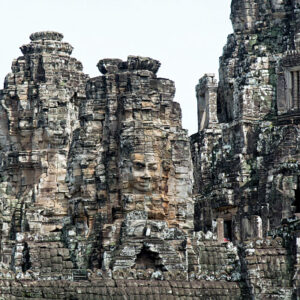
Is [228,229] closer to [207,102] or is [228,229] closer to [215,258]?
[207,102]

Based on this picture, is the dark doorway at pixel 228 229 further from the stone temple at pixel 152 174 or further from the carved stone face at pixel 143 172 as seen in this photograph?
the carved stone face at pixel 143 172

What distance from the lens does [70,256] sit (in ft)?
223

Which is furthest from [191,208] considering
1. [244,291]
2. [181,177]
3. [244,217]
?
[244,217]

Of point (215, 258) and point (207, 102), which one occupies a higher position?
point (207, 102)

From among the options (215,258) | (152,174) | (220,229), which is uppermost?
(152,174)

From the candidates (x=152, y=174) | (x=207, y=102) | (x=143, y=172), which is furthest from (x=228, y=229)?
(x=143, y=172)

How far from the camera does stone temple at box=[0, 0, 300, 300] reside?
6306 centimetres

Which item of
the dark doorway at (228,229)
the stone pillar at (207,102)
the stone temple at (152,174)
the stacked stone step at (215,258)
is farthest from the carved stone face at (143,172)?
the stone pillar at (207,102)

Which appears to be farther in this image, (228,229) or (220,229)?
(228,229)

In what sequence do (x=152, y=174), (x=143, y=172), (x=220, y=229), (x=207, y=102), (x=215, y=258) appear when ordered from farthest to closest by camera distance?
(x=207, y=102) → (x=220, y=229) → (x=215, y=258) → (x=152, y=174) → (x=143, y=172)

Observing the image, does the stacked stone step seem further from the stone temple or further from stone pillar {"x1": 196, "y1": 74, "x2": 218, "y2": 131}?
stone pillar {"x1": 196, "y1": 74, "x2": 218, "y2": 131}

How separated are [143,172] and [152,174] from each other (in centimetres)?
38

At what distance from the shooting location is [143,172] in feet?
215

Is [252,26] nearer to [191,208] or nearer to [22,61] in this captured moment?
[22,61]
